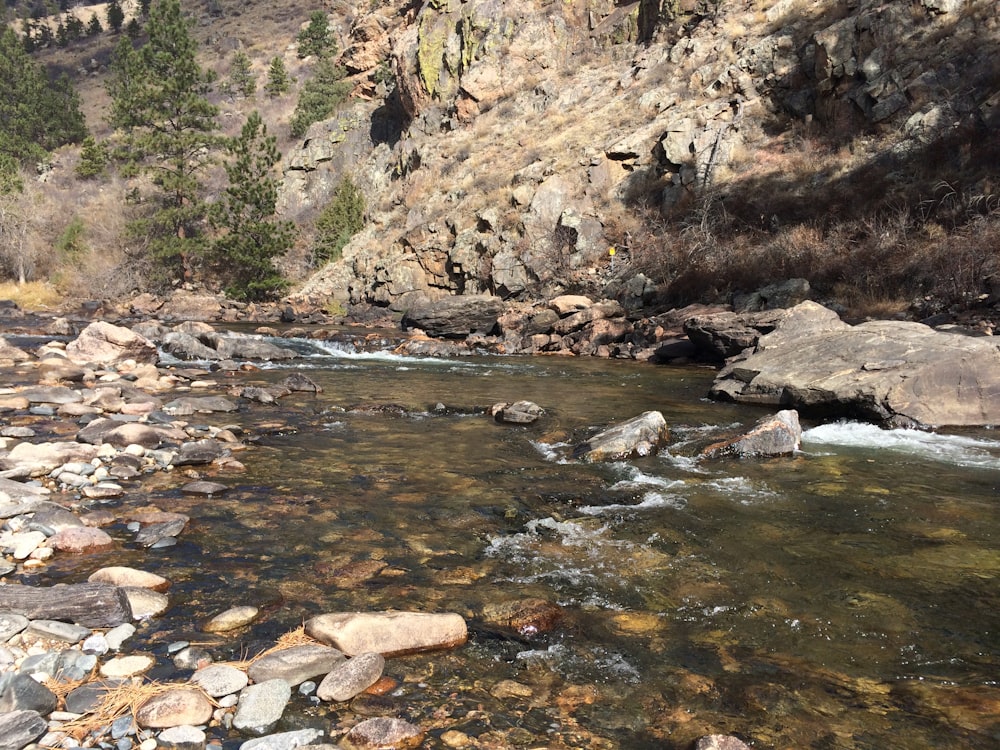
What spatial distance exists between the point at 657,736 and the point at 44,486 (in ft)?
17.3

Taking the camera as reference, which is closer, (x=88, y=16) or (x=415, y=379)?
(x=415, y=379)

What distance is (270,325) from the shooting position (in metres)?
24.7

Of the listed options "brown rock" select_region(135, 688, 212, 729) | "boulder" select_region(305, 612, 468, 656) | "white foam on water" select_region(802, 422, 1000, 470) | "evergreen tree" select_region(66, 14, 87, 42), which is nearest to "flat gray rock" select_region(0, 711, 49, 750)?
"brown rock" select_region(135, 688, 212, 729)

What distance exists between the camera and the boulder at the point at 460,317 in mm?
21766

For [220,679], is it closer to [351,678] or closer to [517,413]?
[351,678]

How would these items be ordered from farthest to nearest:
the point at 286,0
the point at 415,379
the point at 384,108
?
the point at 286,0
the point at 384,108
the point at 415,379

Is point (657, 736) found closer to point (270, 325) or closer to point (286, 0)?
point (270, 325)

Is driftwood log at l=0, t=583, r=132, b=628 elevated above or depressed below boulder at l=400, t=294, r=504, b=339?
above

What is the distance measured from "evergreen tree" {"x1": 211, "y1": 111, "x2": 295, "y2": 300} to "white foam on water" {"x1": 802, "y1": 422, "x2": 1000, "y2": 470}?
27318mm

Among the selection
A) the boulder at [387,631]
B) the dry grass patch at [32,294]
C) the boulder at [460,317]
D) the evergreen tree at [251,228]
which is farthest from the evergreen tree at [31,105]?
the boulder at [387,631]

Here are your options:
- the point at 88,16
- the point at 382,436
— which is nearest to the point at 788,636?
the point at 382,436

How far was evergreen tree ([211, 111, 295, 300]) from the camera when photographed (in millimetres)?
30344

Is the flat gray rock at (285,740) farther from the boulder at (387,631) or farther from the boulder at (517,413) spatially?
the boulder at (517,413)

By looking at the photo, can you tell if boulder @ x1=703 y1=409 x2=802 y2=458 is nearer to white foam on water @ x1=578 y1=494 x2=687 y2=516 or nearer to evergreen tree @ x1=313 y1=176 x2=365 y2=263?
white foam on water @ x1=578 y1=494 x2=687 y2=516
